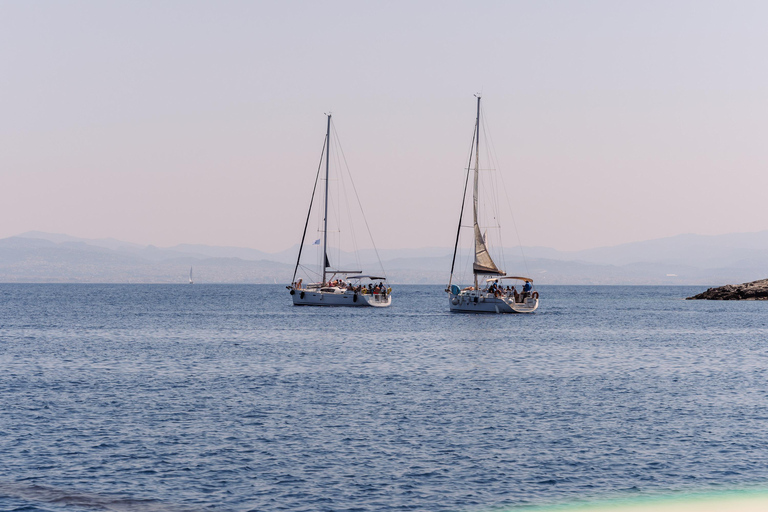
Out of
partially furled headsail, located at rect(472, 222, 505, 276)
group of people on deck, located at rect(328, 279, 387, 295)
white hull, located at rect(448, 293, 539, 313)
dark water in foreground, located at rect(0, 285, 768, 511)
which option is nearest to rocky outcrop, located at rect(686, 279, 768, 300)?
group of people on deck, located at rect(328, 279, 387, 295)

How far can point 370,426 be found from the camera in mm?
→ 29047

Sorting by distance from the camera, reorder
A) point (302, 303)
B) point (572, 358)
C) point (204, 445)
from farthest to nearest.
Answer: point (302, 303), point (572, 358), point (204, 445)

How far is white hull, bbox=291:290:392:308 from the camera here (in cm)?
11025

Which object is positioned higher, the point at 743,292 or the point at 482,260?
the point at 482,260

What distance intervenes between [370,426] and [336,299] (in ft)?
267

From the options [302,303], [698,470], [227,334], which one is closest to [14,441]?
[698,470]

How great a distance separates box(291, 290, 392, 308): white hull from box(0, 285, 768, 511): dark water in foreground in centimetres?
5123

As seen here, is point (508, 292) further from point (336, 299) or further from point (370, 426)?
point (370, 426)

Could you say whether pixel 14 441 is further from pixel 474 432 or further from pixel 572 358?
pixel 572 358

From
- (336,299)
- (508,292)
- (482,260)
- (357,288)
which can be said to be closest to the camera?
(482,260)

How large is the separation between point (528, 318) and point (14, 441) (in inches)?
2929

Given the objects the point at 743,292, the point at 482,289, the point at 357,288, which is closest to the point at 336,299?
the point at 357,288

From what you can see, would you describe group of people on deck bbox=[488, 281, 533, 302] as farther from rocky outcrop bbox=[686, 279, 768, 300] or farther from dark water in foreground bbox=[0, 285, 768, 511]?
rocky outcrop bbox=[686, 279, 768, 300]

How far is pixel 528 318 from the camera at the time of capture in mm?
95812
